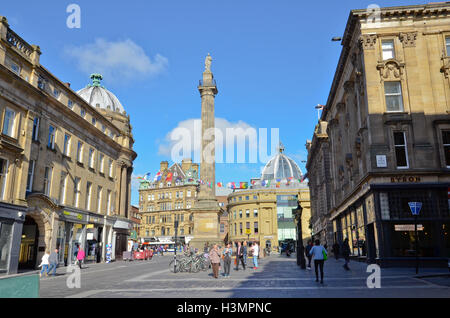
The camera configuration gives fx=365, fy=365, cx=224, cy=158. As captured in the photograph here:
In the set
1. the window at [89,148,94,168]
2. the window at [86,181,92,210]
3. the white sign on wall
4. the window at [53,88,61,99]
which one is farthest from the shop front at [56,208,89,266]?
the white sign on wall

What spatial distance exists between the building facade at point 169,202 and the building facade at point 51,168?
5477 cm

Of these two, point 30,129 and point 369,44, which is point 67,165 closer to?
point 30,129

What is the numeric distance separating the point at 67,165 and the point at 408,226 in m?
26.6

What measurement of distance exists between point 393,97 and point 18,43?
25.2 m

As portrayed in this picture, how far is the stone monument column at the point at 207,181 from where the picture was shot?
35.3m

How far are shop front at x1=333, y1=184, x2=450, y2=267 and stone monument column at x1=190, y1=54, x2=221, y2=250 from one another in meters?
17.0

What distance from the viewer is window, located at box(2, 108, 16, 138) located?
74.4 ft

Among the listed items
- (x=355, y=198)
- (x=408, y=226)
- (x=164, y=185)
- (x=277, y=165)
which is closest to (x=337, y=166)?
(x=355, y=198)

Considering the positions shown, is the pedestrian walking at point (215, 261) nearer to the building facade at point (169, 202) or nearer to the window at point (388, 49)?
the window at point (388, 49)

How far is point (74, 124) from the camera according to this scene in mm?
32750

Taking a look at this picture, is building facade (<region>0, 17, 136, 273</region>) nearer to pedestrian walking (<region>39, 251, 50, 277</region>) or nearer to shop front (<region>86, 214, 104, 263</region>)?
shop front (<region>86, 214, 104, 263</region>)

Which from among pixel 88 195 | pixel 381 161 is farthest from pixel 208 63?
pixel 381 161

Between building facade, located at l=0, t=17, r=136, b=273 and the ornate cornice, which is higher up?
the ornate cornice

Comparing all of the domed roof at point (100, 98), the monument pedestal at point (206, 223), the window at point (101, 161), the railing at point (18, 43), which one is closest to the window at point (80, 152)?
the window at point (101, 161)
